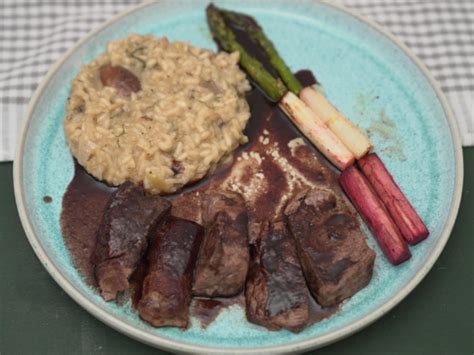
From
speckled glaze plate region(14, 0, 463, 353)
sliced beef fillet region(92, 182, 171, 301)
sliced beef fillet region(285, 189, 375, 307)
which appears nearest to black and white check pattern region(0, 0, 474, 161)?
speckled glaze plate region(14, 0, 463, 353)

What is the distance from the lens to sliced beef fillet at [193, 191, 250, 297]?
18.1 ft

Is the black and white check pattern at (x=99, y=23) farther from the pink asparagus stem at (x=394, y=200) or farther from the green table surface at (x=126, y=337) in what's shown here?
the green table surface at (x=126, y=337)

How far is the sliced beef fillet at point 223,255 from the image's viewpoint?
18.1 ft

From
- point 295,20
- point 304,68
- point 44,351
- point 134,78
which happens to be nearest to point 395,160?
point 304,68

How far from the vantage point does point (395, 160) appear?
665 cm

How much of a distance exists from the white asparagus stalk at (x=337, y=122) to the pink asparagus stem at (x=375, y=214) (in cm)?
23

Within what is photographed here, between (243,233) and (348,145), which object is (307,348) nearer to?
(243,233)

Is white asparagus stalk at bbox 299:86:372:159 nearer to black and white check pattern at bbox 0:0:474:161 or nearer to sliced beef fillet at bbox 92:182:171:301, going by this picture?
black and white check pattern at bbox 0:0:474:161

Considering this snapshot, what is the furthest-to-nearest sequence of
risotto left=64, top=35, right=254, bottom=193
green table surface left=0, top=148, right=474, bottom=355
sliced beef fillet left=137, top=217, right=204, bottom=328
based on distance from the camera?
risotto left=64, top=35, right=254, bottom=193 → green table surface left=0, top=148, right=474, bottom=355 → sliced beef fillet left=137, top=217, right=204, bottom=328

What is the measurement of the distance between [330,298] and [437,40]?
145 inches

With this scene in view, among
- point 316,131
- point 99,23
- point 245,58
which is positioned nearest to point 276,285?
point 316,131

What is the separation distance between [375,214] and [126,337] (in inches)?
91.3

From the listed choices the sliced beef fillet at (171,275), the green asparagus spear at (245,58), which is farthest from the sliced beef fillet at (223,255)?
the green asparagus spear at (245,58)

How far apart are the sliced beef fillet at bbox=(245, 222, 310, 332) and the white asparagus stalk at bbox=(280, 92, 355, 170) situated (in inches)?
43.9
